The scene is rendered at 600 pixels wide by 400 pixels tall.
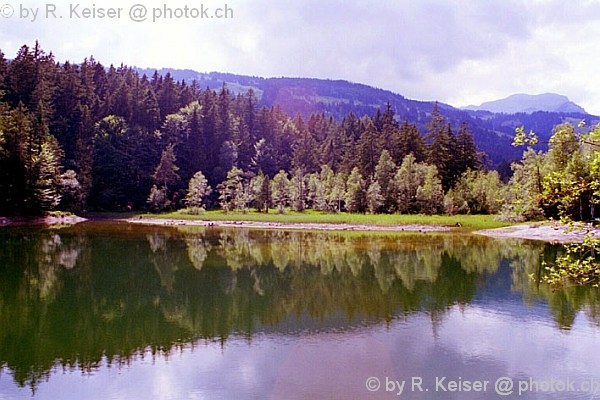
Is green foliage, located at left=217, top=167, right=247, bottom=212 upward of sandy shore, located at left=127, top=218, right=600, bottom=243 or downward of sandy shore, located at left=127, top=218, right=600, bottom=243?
upward

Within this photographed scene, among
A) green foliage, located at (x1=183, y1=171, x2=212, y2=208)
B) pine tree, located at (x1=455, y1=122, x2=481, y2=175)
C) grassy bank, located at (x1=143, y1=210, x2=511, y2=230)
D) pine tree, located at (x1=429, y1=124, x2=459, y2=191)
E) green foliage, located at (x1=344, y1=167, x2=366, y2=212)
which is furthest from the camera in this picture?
pine tree, located at (x1=455, y1=122, x2=481, y2=175)

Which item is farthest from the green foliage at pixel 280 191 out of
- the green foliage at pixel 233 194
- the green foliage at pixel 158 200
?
the green foliage at pixel 158 200

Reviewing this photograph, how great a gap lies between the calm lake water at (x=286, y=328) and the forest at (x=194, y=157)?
1377 inches

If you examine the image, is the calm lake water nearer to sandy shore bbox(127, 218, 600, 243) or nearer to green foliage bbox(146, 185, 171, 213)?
sandy shore bbox(127, 218, 600, 243)

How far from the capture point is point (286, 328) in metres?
21.6

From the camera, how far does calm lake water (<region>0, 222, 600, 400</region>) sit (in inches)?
605

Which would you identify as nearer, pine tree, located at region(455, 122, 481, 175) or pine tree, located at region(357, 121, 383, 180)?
pine tree, located at region(455, 122, 481, 175)

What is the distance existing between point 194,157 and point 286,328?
→ 92274mm

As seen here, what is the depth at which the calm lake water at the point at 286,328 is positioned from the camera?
1537 cm

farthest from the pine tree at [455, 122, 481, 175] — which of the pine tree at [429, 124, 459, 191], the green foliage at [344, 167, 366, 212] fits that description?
the green foliage at [344, 167, 366, 212]

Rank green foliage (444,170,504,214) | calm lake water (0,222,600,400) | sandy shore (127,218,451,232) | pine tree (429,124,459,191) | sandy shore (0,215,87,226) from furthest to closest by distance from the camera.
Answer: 1. pine tree (429,124,459,191)
2. green foliage (444,170,504,214)
3. sandy shore (127,218,451,232)
4. sandy shore (0,215,87,226)
5. calm lake water (0,222,600,400)

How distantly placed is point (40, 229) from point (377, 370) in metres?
57.1

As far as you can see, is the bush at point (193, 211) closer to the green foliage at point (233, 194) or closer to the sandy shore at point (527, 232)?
the green foliage at point (233, 194)

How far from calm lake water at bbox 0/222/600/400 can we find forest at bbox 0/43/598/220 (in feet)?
115
